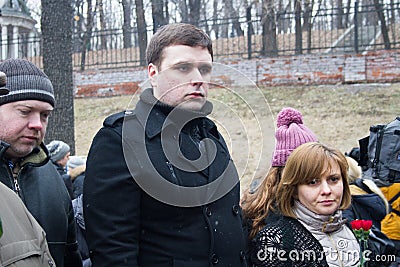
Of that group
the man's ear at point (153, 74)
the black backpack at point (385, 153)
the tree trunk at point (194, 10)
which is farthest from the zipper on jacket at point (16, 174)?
the tree trunk at point (194, 10)

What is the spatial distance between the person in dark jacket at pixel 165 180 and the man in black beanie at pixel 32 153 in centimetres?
26

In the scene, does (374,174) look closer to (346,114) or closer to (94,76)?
(346,114)

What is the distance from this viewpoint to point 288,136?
3.22m

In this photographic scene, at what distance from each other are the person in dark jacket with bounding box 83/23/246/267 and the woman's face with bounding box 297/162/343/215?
1.77 feet

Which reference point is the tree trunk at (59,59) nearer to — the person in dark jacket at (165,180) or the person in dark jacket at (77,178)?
the person in dark jacket at (77,178)

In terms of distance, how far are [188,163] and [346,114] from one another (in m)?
10.1

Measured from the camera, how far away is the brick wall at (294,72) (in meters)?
13.1

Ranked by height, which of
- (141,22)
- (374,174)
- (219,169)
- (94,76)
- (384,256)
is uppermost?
(141,22)

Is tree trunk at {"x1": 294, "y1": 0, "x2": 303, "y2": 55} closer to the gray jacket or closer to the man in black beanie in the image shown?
the man in black beanie

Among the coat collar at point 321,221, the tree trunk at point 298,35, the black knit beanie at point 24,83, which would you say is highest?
the tree trunk at point 298,35

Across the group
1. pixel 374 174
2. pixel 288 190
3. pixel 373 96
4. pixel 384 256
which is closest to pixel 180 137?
pixel 288 190

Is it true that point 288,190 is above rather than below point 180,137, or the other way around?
below

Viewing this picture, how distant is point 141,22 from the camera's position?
18.6 meters

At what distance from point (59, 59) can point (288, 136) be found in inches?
175
